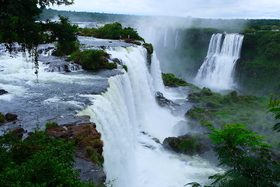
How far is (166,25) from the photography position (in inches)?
2591

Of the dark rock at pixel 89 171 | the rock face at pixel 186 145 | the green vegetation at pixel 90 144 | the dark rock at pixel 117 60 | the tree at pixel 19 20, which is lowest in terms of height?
the rock face at pixel 186 145

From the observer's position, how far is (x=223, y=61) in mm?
43438

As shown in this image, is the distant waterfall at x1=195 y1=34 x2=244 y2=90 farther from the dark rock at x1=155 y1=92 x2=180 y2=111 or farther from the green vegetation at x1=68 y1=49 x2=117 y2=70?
the green vegetation at x1=68 y1=49 x2=117 y2=70

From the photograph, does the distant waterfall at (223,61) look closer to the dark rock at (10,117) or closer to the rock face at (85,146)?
the rock face at (85,146)

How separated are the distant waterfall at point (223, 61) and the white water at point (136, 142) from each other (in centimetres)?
2502

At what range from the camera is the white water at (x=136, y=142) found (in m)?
10.3

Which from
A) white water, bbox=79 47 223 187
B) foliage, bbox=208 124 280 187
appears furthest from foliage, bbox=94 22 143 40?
foliage, bbox=208 124 280 187

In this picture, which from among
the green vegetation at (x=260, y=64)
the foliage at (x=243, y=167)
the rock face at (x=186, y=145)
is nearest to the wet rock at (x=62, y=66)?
the rock face at (x=186, y=145)

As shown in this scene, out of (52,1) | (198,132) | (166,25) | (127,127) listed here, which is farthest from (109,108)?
(166,25)

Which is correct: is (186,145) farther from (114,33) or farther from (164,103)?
(114,33)

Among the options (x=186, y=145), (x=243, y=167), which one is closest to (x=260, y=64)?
(x=186, y=145)

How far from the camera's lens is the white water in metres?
10.3

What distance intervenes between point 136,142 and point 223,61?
32.9m

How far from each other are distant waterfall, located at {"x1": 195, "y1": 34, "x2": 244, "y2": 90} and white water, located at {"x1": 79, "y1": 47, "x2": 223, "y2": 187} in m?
25.0
